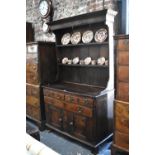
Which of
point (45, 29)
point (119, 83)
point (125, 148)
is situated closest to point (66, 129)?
point (125, 148)

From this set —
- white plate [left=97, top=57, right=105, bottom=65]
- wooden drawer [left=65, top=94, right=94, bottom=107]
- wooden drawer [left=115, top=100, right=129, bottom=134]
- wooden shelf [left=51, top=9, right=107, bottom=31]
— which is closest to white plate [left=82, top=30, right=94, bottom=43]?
wooden shelf [left=51, top=9, right=107, bottom=31]

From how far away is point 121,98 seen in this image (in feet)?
7.64

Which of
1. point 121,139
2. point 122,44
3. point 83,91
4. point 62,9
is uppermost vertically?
point 62,9

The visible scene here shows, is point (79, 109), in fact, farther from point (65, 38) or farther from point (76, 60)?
point (65, 38)

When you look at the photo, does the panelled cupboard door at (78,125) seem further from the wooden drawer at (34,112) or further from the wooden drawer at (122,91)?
the wooden drawer at (34,112)

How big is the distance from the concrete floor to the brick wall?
1.83 metres

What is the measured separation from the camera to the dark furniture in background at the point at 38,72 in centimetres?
341

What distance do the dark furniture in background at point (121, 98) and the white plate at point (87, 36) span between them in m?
0.76

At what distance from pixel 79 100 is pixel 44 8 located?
221 cm

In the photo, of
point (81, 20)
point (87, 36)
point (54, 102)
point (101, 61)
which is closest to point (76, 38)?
point (87, 36)

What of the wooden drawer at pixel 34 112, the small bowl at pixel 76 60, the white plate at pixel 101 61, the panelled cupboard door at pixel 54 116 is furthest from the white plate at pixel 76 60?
the wooden drawer at pixel 34 112

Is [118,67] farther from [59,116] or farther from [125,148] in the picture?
[59,116]
